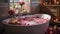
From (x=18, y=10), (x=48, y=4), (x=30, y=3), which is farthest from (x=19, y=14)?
(x=48, y=4)

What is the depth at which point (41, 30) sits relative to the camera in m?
2.96

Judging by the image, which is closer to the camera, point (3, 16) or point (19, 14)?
point (3, 16)

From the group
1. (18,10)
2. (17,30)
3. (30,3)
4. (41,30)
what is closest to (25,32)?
(17,30)

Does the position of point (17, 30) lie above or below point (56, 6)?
below

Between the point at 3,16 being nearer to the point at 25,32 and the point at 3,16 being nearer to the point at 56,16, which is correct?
the point at 25,32

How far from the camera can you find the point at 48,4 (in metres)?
4.22

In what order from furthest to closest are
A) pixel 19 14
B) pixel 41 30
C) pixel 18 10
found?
pixel 19 14 → pixel 18 10 → pixel 41 30

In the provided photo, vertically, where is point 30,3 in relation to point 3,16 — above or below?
above

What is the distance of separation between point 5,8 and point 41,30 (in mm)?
1164

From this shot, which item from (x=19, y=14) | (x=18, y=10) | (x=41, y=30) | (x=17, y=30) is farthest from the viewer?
(x=19, y=14)

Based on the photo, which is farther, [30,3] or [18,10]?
[30,3]

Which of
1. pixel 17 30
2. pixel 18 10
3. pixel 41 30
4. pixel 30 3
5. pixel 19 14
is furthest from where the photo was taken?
pixel 30 3

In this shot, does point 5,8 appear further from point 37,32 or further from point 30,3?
→ point 37,32

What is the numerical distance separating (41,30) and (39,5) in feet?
4.54
